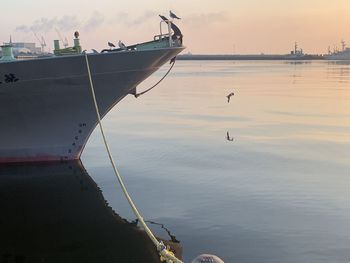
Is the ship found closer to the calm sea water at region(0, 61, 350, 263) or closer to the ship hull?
the ship hull

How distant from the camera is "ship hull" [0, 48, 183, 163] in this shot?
14.0m

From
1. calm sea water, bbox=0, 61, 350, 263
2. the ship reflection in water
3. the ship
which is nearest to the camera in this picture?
the ship reflection in water

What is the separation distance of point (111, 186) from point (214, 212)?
392 cm

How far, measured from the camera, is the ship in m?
14.0

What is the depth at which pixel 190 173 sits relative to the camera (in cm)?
1466

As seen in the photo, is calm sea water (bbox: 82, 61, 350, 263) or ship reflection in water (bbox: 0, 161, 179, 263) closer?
ship reflection in water (bbox: 0, 161, 179, 263)

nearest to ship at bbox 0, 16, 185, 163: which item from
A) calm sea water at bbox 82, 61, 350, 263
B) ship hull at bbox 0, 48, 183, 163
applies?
ship hull at bbox 0, 48, 183, 163

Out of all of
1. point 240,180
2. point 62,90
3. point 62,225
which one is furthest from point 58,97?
point 240,180

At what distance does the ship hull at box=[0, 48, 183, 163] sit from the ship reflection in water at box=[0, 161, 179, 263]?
130 centimetres

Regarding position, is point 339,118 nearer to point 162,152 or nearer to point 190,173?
point 162,152

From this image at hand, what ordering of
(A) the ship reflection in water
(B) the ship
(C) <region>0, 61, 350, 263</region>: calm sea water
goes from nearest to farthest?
(A) the ship reflection in water, (C) <region>0, 61, 350, 263</region>: calm sea water, (B) the ship

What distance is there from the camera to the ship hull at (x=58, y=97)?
1402 centimetres

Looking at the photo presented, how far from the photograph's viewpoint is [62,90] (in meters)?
14.6

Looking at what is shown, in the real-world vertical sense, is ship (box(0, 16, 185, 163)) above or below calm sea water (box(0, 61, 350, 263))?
above
